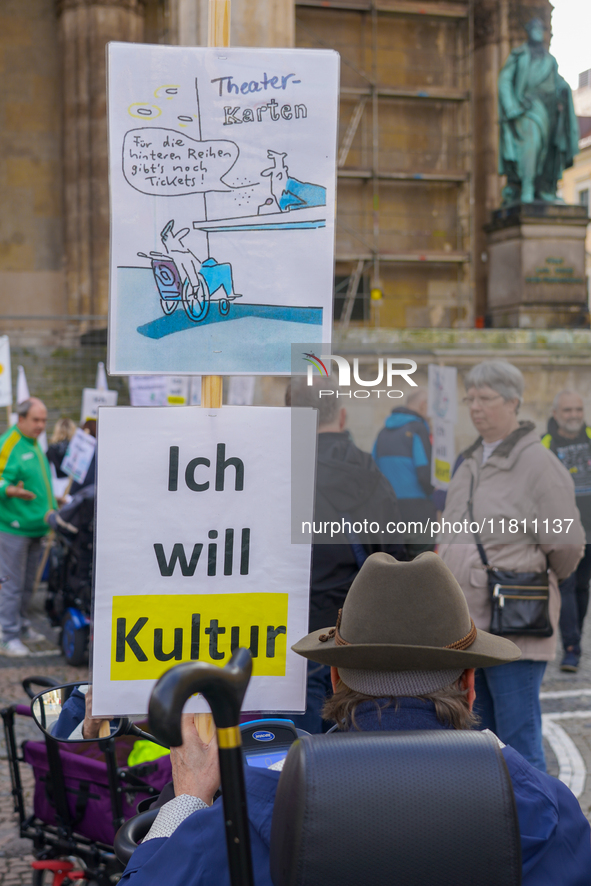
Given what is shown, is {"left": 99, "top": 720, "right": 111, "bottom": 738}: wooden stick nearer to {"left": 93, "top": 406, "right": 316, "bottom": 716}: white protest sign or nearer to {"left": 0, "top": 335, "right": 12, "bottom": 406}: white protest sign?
{"left": 93, "top": 406, "right": 316, "bottom": 716}: white protest sign

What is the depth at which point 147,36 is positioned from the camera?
63.9ft

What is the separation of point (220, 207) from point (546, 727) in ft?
12.8

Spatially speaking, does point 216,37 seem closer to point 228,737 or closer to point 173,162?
point 173,162

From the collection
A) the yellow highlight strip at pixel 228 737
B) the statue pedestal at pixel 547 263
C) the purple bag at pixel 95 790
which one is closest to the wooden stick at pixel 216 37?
the purple bag at pixel 95 790

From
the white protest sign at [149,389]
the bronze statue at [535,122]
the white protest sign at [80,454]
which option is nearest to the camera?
the white protest sign at [80,454]

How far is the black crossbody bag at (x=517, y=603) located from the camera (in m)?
3.43

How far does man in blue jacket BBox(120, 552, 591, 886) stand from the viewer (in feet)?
4.74

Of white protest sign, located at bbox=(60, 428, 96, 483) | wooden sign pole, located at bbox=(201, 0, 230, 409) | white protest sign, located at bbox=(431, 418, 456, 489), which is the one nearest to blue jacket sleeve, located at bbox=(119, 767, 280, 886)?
wooden sign pole, located at bbox=(201, 0, 230, 409)

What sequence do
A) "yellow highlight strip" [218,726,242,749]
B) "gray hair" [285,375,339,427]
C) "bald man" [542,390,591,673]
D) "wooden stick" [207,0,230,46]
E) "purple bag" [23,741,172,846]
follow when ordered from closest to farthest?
"yellow highlight strip" [218,726,242,749], "wooden stick" [207,0,230,46], "purple bag" [23,741,172,846], "gray hair" [285,375,339,427], "bald man" [542,390,591,673]

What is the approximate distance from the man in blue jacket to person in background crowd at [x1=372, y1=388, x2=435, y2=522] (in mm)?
5345

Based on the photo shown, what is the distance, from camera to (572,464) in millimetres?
5984

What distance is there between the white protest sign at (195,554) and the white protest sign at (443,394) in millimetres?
4382

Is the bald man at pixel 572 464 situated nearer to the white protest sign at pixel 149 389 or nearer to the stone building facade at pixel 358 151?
the white protest sign at pixel 149 389

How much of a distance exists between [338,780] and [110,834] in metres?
1.98
